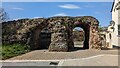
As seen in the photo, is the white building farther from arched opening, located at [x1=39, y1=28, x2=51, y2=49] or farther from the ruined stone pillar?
arched opening, located at [x1=39, y1=28, x2=51, y2=49]

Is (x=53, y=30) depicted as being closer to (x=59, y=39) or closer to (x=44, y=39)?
(x=59, y=39)

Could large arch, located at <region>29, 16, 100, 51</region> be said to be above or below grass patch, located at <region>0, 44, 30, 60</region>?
above

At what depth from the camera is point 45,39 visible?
33.2 metres

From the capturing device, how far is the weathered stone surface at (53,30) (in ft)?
91.2

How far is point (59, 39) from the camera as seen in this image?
90.3 feet

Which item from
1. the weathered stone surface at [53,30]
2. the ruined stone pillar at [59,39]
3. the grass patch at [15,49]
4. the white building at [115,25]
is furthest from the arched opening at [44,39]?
the white building at [115,25]

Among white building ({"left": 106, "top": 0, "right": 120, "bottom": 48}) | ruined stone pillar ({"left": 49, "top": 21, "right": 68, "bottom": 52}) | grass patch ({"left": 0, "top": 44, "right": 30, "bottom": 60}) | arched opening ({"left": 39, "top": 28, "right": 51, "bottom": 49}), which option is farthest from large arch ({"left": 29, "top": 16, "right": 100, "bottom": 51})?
white building ({"left": 106, "top": 0, "right": 120, "bottom": 48})

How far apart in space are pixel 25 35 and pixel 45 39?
4258mm

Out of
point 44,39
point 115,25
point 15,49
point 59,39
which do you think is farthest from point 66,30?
point 115,25

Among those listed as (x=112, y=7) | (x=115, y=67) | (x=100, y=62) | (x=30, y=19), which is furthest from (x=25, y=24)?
(x=115, y=67)

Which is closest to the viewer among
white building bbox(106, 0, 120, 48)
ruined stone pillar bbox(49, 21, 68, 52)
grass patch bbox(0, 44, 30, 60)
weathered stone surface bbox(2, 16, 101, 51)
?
grass patch bbox(0, 44, 30, 60)

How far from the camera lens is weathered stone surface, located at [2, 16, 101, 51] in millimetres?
27812

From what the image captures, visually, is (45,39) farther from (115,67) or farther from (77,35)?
(115,67)

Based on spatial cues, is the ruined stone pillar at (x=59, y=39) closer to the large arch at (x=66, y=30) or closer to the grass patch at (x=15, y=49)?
the large arch at (x=66, y=30)
